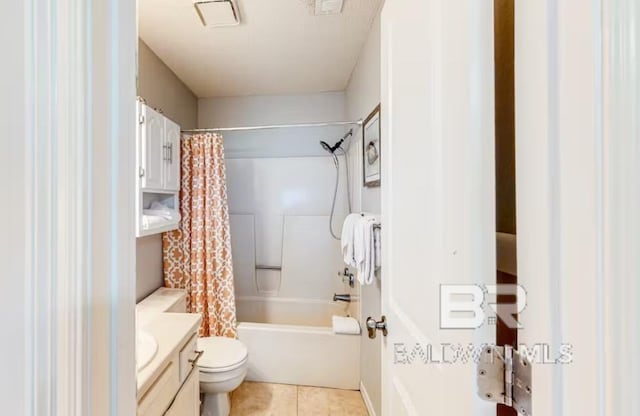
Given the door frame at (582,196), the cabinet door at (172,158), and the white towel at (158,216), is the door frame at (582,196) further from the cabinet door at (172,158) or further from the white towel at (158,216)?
the cabinet door at (172,158)

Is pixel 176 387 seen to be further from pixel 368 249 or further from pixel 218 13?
pixel 218 13

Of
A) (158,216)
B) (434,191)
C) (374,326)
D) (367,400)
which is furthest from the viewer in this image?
(367,400)

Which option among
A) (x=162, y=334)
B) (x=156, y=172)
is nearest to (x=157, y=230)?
(x=156, y=172)

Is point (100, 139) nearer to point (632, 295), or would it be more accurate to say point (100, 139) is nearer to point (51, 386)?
point (51, 386)

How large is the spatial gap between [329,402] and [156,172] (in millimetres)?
1991

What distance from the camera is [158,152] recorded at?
73.4 inches

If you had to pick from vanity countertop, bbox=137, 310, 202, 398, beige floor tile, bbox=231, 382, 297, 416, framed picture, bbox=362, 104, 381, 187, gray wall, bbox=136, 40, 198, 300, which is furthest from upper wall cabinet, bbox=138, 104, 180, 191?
beige floor tile, bbox=231, 382, 297, 416

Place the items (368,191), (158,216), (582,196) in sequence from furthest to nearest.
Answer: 1. (368,191)
2. (158,216)
3. (582,196)

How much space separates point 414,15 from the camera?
0.80m

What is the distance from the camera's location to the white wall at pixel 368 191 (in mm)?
1836

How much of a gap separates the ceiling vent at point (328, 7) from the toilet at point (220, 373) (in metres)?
2.19

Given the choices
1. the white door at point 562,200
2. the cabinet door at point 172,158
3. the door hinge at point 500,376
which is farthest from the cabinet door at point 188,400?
the white door at point 562,200

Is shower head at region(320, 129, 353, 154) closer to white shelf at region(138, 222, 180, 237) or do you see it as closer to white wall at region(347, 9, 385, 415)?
white wall at region(347, 9, 385, 415)

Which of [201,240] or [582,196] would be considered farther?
[201,240]
